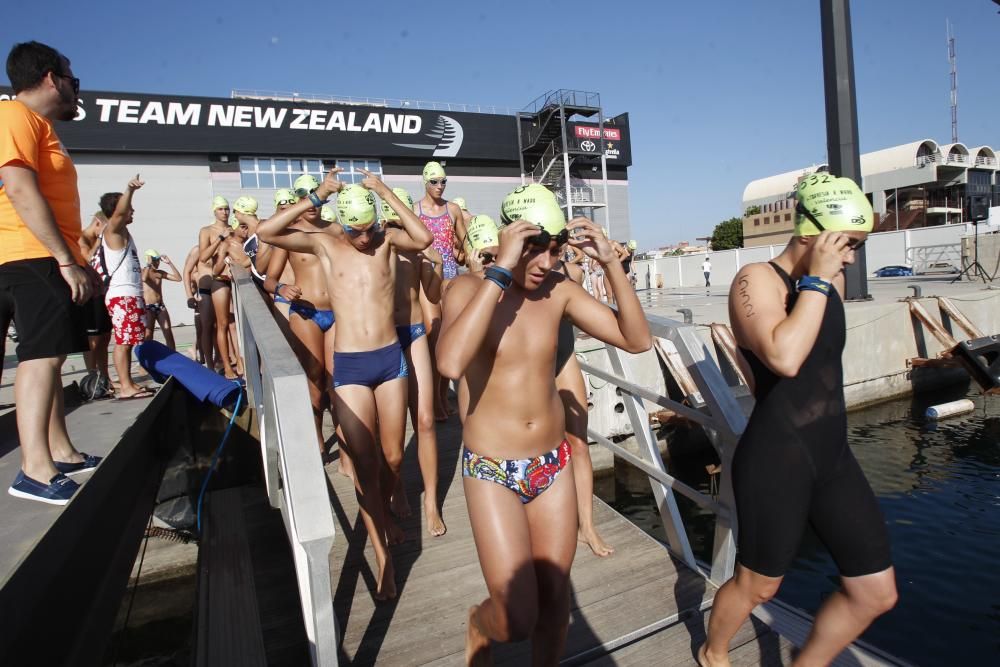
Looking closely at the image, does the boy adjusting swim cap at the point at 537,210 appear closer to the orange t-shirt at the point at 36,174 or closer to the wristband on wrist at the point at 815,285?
the wristband on wrist at the point at 815,285

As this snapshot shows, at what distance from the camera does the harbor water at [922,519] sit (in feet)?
15.2

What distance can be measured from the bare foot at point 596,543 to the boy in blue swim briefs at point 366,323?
116 cm

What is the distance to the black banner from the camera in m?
24.5

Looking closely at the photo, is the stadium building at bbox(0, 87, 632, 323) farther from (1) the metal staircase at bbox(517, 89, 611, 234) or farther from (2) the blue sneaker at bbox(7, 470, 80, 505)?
(2) the blue sneaker at bbox(7, 470, 80, 505)

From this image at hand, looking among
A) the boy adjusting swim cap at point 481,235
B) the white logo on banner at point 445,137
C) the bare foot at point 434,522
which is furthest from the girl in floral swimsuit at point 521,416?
the white logo on banner at point 445,137

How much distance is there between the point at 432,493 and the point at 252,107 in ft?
93.8

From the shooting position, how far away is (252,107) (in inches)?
1073

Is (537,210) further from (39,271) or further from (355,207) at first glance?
(39,271)

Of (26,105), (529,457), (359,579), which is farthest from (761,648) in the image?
(26,105)

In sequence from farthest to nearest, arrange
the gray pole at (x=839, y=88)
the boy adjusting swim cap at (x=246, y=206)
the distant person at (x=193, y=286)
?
1. the gray pole at (x=839, y=88)
2. the distant person at (x=193, y=286)
3. the boy adjusting swim cap at (x=246, y=206)

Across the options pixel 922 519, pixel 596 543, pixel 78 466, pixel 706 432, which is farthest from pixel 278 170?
pixel 706 432

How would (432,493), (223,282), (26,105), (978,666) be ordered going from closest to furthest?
1. (26,105)
2. (432,493)
3. (978,666)
4. (223,282)

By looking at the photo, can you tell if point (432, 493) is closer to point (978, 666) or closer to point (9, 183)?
point (9, 183)

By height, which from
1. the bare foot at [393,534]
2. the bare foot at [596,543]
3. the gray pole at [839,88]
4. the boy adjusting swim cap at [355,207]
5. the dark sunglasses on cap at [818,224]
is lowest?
the bare foot at [596,543]
